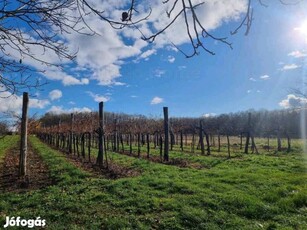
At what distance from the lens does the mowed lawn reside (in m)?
6.21

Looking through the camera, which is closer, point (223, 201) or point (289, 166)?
point (223, 201)

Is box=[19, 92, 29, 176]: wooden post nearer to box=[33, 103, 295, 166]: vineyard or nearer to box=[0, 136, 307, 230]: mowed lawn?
box=[0, 136, 307, 230]: mowed lawn

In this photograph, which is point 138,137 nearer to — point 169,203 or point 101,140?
point 101,140

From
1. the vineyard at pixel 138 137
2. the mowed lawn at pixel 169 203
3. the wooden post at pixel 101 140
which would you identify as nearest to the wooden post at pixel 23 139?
the mowed lawn at pixel 169 203

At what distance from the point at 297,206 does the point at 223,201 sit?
1.64 metres

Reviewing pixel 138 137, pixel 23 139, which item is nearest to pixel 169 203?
pixel 23 139

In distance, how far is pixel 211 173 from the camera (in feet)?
36.7

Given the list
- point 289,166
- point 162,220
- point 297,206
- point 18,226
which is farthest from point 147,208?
point 289,166

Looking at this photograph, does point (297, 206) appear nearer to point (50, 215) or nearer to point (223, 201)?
point (223, 201)

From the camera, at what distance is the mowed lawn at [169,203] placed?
20.4 feet

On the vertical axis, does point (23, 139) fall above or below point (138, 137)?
above

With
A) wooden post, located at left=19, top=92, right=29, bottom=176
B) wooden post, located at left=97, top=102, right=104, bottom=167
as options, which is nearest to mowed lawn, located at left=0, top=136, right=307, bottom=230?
wooden post, located at left=19, top=92, right=29, bottom=176

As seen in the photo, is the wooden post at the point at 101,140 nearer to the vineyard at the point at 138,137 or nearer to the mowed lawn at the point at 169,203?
the vineyard at the point at 138,137

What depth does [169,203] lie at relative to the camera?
7285 millimetres
